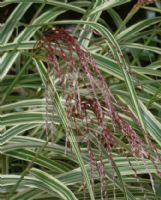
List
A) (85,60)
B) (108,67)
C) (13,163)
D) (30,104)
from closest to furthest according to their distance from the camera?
(85,60) → (108,67) → (30,104) → (13,163)

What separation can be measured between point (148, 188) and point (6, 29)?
1.51 ft

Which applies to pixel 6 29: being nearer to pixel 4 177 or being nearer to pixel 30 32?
pixel 30 32

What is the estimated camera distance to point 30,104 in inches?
45.9

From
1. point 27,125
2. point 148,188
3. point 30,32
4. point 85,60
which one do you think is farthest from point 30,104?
point 85,60

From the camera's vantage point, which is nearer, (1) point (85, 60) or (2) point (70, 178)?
(1) point (85, 60)

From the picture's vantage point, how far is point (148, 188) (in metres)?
1.20

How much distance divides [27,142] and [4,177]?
107mm

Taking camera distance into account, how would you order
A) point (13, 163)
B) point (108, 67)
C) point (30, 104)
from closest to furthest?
point (108, 67)
point (30, 104)
point (13, 163)

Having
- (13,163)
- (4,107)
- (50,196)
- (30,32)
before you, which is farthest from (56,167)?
(13,163)

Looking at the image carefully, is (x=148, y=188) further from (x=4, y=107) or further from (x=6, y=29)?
(x=6, y=29)

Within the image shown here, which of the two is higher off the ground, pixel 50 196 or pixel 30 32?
pixel 30 32

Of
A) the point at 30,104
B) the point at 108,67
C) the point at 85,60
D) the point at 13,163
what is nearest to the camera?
the point at 85,60

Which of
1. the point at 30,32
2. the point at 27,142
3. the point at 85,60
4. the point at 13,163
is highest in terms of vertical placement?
the point at 30,32

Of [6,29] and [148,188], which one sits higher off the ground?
[6,29]
